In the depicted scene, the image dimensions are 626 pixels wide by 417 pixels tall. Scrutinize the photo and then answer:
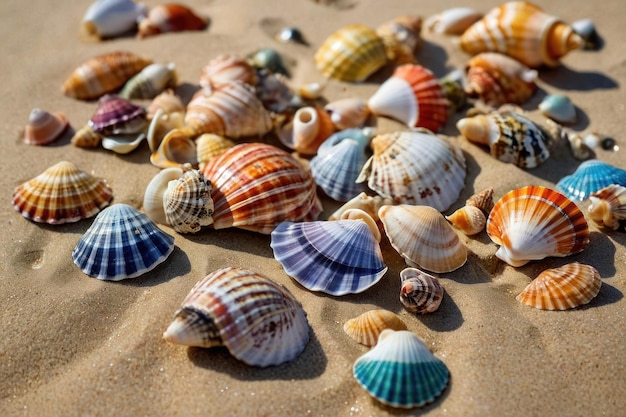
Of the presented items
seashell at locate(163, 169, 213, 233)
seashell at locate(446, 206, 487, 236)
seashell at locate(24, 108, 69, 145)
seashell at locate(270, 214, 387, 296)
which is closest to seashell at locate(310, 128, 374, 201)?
seashell at locate(270, 214, 387, 296)

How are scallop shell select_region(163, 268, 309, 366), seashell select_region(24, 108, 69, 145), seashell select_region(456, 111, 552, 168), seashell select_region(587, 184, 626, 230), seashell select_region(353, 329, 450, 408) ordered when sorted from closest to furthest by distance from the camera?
1. seashell select_region(353, 329, 450, 408)
2. scallop shell select_region(163, 268, 309, 366)
3. seashell select_region(587, 184, 626, 230)
4. seashell select_region(456, 111, 552, 168)
5. seashell select_region(24, 108, 69, 145)

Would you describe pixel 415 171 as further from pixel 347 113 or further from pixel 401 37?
pixel 401 37

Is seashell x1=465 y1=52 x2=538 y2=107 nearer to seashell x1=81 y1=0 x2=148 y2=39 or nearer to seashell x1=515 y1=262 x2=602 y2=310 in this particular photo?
seashell x1=515 y1=262 x2=602 y2=310

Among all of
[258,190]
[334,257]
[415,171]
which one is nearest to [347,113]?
[415,171]

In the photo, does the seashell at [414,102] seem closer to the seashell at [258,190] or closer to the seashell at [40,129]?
the seashell at [258,190]

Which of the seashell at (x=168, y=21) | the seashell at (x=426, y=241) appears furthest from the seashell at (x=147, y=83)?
the seashell at (x=426, y=241)
